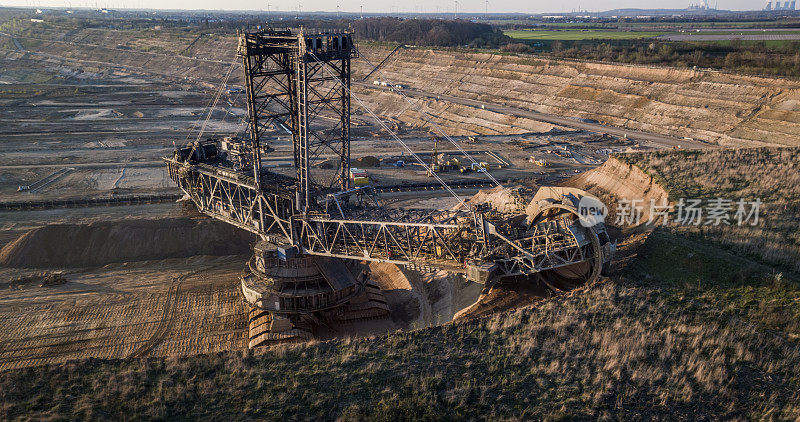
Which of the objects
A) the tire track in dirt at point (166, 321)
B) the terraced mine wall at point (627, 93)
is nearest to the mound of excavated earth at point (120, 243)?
the tire track in dirt at point (166, 321)

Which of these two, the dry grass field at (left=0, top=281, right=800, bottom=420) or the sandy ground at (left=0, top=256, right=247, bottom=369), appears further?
the sandy ground at (left=0, top=256, right=247, bottom=369)

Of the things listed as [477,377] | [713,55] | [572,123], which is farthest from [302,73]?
[713,55]

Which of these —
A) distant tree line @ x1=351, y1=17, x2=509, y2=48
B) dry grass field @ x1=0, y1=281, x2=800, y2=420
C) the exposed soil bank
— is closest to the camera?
dry grass field @ x1=0, y1=281, x2=800, y2=420

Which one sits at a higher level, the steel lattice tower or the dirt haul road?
the steel lattice tower

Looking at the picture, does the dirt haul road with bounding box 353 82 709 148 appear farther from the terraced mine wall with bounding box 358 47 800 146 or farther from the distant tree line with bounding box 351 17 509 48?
the distant tree line with bounding box 351 17 509 48

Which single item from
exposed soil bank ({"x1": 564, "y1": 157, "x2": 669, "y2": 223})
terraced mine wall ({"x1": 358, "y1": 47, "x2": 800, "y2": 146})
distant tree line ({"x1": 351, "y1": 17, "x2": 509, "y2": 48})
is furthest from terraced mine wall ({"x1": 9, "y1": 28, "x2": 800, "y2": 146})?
exposed soil bank ({"x1": 564, "y1": 157, "x2": 669, "y2": 223})

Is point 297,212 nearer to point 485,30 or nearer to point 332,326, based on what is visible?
point 332,326

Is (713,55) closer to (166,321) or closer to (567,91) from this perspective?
(567,91)

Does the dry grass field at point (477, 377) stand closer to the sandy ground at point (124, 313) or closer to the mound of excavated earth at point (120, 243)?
the sandy ground at point (124, 313)
